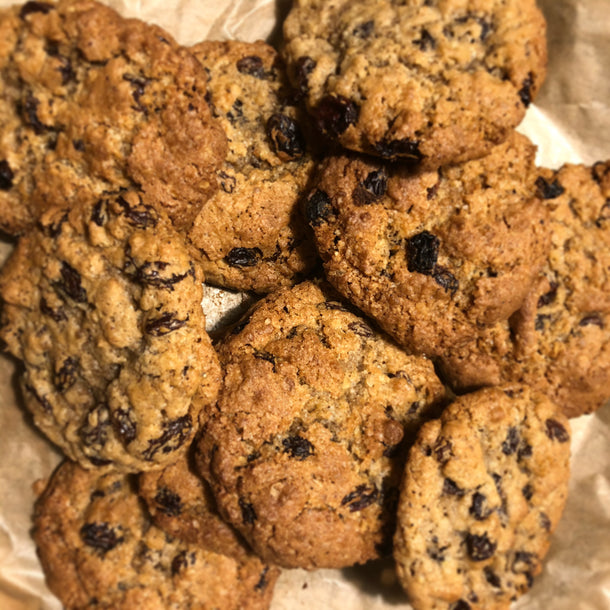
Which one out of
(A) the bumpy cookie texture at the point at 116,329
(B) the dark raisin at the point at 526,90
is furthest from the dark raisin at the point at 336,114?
(A) the bumpy cookie texture at the point at 116,329

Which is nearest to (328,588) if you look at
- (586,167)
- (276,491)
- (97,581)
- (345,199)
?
(276,491)

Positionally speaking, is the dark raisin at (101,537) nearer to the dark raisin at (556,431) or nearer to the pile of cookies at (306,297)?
the pile of cookies at (306,297)

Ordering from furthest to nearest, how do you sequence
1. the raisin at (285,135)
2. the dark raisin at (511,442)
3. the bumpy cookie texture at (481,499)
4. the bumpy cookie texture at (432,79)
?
the raisin at (285,135), the dark raisin at (511,442), the bumpy cookie texture at (481,499), the bumpy cookie texture at (432,79)

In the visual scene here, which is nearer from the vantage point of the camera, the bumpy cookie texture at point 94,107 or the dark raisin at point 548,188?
the bumpy cookie texture at point 94,107

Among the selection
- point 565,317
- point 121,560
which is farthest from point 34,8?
point 565,317

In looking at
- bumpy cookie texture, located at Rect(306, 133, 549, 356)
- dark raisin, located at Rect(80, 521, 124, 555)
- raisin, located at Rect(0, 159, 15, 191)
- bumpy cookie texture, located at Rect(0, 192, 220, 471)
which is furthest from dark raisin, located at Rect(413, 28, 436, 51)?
dark raisin, located at Rect(80, 521, 124, 555)

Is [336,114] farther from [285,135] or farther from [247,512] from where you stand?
[247,512]
